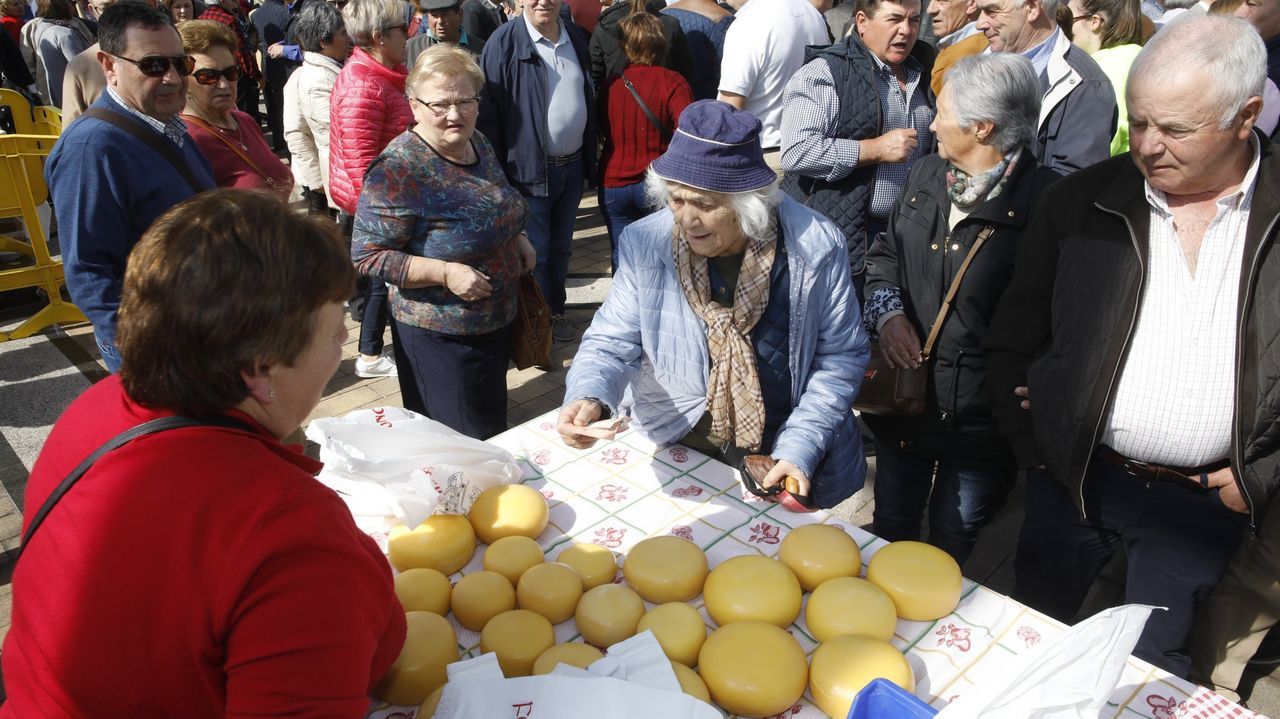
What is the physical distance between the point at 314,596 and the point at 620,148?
395 cm

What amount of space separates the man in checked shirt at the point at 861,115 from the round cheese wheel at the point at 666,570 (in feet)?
6.66

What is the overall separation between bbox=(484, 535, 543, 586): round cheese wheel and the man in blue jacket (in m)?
2.63

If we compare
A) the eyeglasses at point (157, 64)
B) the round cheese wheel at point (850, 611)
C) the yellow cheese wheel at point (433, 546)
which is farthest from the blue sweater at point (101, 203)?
the round cheese wheel at point (850, 611)

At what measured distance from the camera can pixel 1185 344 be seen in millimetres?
1711

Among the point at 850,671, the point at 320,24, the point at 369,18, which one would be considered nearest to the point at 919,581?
the point at 850,671

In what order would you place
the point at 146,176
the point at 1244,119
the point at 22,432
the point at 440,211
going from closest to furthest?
the point at 1244,119 → the point at 146,176 → the point at 440,211 → the point at 22,432

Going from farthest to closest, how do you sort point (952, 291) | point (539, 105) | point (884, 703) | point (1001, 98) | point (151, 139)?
point (539, 105) < point (151, 139) < point (952, 291) < point (1001, 98) < point (884, 703)

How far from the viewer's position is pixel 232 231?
0.98 meters

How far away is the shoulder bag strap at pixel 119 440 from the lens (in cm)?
97

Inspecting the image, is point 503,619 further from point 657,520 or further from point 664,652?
point 657,520

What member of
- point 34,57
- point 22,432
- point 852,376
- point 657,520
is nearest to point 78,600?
point 657,520

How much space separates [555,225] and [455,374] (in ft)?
6.77

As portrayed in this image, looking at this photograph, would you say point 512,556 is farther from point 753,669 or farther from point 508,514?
point 753,669

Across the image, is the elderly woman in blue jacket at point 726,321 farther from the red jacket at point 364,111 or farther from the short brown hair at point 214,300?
the red jacket at point 364,111
